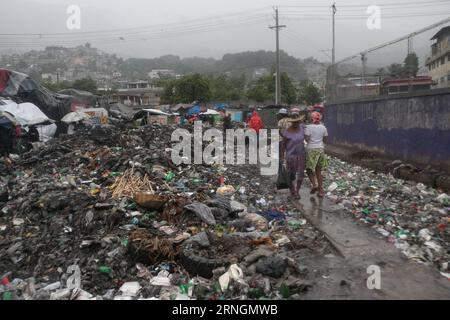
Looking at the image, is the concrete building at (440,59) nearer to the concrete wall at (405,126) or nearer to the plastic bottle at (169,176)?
the concrete wall at (405,126)

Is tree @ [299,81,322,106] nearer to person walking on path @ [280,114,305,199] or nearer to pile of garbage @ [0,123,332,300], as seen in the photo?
pile of garbage @ [0,123,332,300]

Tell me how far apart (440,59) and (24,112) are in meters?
13.1

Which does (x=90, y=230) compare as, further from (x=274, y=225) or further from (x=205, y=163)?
(x=205, y=163)

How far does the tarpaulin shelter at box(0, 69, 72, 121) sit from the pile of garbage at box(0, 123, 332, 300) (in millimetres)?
9824

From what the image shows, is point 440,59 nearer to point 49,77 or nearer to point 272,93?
point 272,93

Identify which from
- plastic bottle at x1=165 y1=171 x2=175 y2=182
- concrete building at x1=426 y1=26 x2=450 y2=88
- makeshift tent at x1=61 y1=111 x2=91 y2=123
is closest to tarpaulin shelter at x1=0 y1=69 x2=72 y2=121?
makeshift tent at x1=61 y1=111 x2=91 y2=123

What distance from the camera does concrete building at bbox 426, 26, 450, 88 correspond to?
7.45m

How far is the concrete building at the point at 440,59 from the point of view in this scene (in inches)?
293

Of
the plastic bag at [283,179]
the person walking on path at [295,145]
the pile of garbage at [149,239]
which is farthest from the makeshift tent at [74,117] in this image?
the person walking on path at [295,145]

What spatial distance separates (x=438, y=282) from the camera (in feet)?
11.6

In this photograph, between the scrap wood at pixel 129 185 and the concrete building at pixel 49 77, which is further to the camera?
the concrete building at pixel 49 77

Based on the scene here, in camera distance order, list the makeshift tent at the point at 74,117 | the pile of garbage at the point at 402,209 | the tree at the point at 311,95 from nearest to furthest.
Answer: the pile of garbage at the point at 402,209 → the makeshift tent at the point at 74,117 → the tree at the point at 311,95

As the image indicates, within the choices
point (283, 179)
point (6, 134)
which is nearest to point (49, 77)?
point (6, 134)

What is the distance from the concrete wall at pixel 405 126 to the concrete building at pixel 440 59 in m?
0.26
